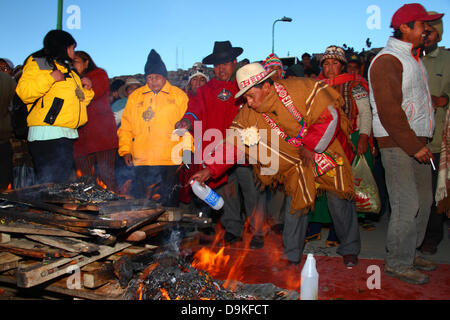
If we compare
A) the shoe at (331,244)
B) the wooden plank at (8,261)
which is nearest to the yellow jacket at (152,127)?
the wooden plank at (8,261)

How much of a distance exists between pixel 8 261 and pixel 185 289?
1.63 m

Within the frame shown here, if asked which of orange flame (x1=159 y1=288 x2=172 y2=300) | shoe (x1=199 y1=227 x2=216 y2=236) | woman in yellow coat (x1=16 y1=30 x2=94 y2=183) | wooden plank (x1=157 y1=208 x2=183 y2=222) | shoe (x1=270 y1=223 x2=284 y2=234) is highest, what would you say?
woman in yellow coat (x1=16 y1=30 x2=94 y2=183)

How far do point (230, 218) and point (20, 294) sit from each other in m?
2.62

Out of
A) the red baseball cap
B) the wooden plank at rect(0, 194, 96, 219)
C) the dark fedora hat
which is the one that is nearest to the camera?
the wooden plank at rect(0, 194, 96, 219)

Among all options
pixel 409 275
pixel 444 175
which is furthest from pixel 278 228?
pixel 444 175

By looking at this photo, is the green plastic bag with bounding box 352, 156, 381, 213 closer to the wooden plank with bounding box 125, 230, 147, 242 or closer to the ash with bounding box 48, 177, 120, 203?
the wooden plank with bounding box 125, 230, 147, 242

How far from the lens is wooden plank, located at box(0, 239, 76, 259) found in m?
3.11

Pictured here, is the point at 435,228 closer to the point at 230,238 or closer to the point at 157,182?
the point at 230,238

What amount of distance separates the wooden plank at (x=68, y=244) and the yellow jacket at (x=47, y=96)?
1.61m

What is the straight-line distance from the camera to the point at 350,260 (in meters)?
4.05

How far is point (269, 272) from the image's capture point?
3.96 metres

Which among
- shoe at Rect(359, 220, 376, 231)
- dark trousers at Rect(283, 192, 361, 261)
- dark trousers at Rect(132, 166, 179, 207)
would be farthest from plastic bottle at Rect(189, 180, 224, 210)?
shoe at Rect(359, 220, 376, 231)

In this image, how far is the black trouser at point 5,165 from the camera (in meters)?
4.77

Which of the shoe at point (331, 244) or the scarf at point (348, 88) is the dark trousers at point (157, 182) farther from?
the scarf at point (348, 88)
